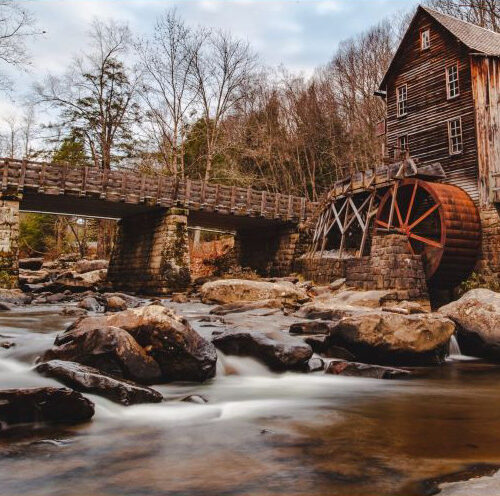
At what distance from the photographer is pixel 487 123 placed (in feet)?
55.2

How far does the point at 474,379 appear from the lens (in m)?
6.37

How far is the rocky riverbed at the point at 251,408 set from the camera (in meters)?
2.83

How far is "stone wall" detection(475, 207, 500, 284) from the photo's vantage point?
15.8 metres

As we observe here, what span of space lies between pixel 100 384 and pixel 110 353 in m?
0.64

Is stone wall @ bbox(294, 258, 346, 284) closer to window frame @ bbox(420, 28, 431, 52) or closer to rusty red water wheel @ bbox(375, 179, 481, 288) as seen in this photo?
rusty red water wheel @ bbox(375, 179, 481, 288)

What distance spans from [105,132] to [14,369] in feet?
79.7

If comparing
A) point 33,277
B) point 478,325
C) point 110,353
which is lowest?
point 110,353

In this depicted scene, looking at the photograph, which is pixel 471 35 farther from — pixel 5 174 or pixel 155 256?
pixel 5 174

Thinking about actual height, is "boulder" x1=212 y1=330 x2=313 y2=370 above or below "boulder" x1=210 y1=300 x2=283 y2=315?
below

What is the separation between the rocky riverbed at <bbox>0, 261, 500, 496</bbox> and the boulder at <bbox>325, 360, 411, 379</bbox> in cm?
2

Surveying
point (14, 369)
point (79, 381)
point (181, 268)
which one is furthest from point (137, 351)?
point (181, 268)

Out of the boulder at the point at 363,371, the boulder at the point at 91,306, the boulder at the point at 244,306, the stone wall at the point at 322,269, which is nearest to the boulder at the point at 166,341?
the boulder at the point at 363,371

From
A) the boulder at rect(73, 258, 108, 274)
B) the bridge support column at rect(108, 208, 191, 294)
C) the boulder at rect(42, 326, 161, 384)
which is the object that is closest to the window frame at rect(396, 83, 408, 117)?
the bridge support column at rect(108, 208, 191, 294)

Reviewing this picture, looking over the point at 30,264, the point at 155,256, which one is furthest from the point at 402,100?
the point at 30,264
